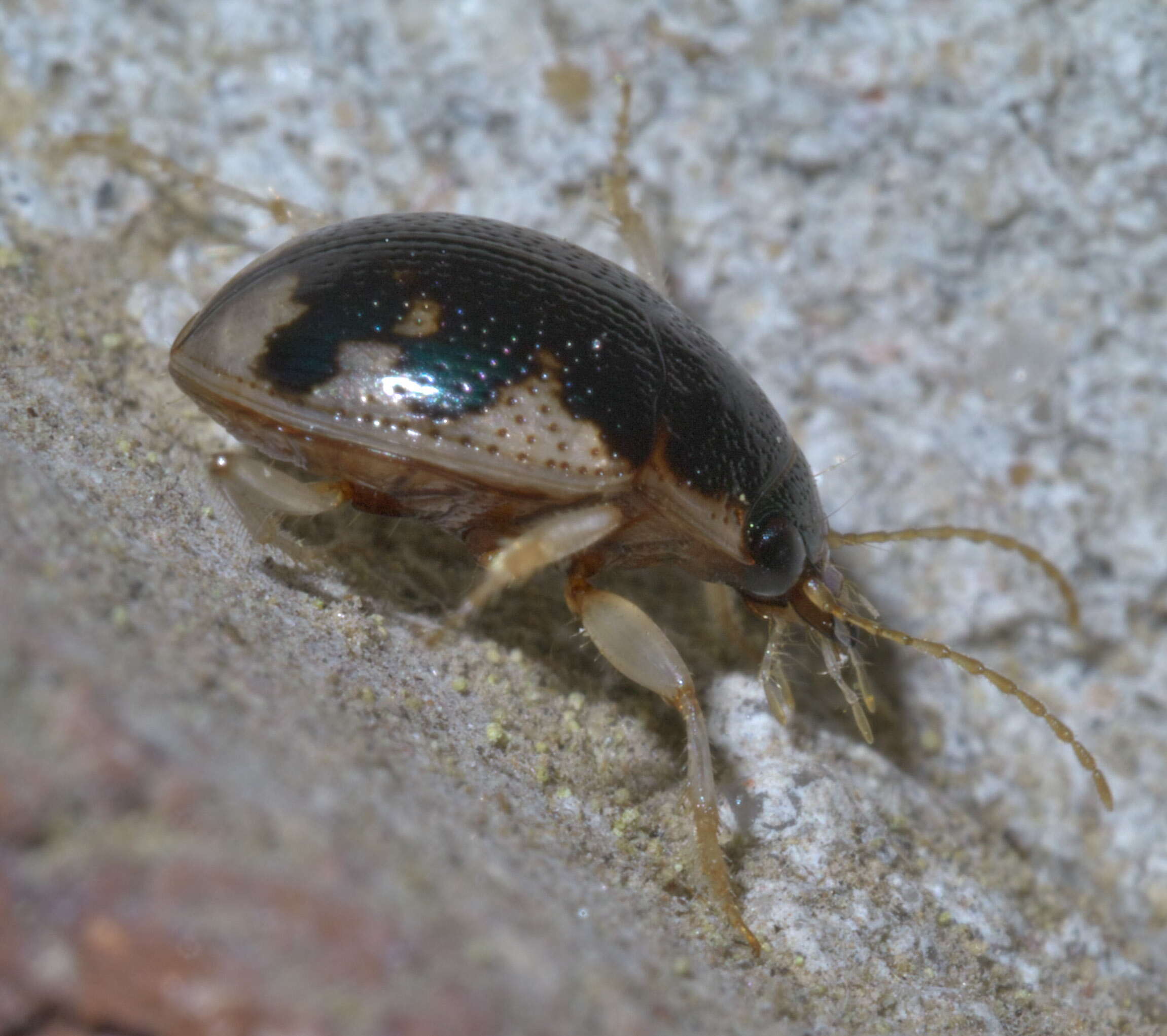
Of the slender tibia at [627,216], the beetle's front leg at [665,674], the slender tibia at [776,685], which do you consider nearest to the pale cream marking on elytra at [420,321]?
the beetle's front leg at [665,674]

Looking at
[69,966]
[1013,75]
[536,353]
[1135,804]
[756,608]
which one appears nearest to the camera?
[69,966]

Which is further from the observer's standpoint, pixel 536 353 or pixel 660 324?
pixel 660 324

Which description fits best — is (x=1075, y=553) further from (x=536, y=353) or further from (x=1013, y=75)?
(x=536, y=353)

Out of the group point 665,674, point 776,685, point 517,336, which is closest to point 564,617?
point 665,674

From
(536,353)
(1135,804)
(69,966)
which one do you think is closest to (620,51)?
(536,353)

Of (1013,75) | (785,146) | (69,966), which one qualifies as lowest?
(69,966)

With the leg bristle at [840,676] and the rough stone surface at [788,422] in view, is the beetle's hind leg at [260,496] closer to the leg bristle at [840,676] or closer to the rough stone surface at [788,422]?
the rough stone surface at [788,422]

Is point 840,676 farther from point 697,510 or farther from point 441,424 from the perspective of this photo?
point 441,424

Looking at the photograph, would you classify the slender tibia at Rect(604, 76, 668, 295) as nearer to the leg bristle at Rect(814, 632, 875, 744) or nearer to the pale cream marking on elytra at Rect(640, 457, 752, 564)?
the pale cream marking on elytra at Rect(640, 457, 752, 564)
